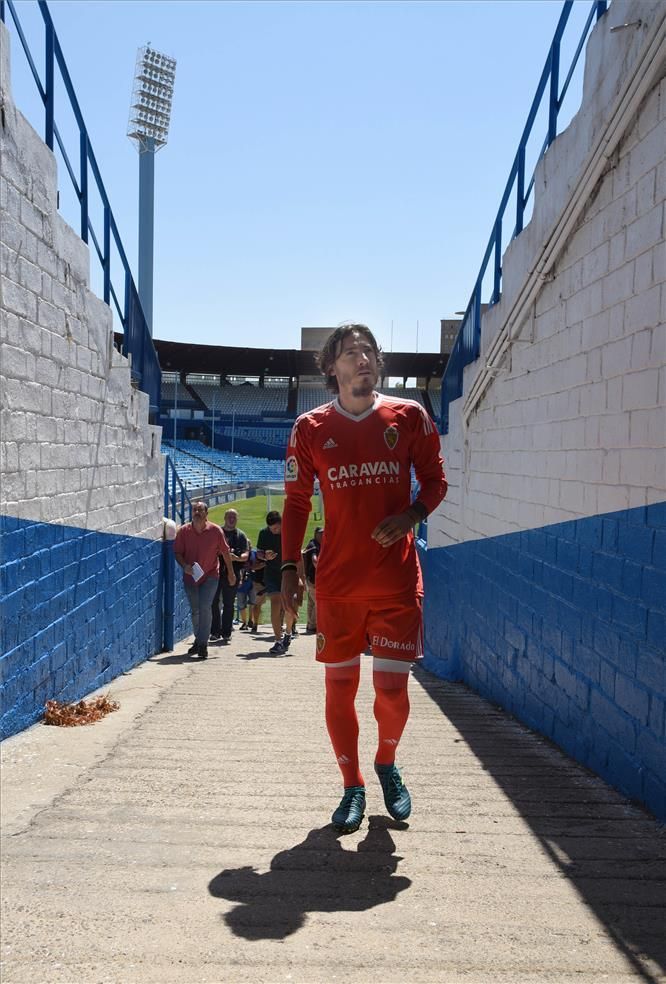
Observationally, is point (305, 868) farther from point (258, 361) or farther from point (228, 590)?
point (258, 361)

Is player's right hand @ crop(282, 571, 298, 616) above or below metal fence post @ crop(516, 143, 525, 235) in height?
below

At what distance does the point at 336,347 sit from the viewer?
14.0 feet

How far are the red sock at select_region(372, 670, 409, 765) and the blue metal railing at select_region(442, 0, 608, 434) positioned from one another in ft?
12.8

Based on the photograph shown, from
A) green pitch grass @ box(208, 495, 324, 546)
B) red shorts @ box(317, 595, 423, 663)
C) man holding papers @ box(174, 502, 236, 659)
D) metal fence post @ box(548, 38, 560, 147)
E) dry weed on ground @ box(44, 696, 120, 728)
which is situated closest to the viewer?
red shorts @ box(317, 595, 423, 663)

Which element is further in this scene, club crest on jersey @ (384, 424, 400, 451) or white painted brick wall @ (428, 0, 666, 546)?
white painted brick wall @ (428, 0, 666, 546)

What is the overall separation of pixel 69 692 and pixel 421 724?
229cm

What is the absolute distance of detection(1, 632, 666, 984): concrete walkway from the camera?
8.97 feet

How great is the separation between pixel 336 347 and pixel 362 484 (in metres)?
0.66

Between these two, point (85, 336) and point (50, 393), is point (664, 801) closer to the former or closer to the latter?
point (50, 393)

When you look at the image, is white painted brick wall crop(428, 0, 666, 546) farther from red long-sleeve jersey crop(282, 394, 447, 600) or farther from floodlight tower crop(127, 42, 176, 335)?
floodlight tower crop(127, 42, 176, 335)

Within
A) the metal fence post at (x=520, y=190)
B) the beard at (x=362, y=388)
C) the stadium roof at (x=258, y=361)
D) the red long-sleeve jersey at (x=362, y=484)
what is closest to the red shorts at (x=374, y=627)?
the red long-sleeve jersey at (x=362, y=484)

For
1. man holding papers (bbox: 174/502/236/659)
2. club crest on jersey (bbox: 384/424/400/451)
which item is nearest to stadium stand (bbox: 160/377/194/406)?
man holding papers (bbox: 174/502/236/659)

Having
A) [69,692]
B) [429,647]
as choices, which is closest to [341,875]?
[69,692]

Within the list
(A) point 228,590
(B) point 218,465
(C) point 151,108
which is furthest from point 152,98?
(A) point 228,590
